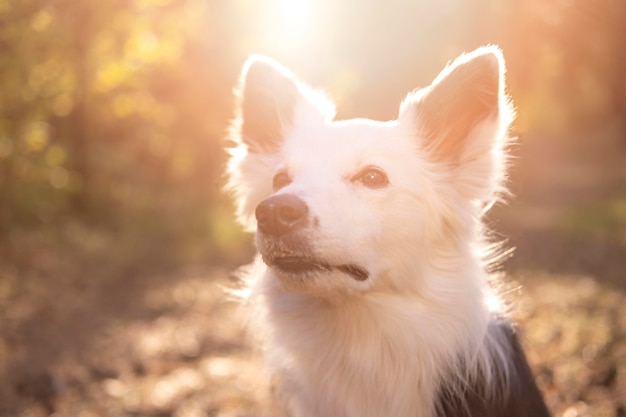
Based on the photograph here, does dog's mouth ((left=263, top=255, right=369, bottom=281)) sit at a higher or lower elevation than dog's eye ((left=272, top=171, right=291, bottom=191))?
lower

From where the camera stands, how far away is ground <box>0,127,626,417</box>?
6730 millimetres

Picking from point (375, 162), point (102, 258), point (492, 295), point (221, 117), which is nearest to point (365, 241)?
point (375, 162)

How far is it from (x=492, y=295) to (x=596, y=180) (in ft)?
78.6

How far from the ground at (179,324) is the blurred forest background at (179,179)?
0.04 meters

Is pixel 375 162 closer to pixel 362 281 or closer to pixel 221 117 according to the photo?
pixel 362 281

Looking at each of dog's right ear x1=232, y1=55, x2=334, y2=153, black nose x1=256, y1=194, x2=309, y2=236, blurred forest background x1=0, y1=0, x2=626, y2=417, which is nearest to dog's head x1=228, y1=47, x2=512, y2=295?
black nose x1=256, y1=194, x2=309, y2=236

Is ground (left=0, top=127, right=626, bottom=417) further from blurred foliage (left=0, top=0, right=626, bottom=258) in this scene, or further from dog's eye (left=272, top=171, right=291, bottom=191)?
blurred foliage (left=0, top=0, right=626, bottom=258)

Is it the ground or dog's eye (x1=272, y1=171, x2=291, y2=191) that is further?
the ground

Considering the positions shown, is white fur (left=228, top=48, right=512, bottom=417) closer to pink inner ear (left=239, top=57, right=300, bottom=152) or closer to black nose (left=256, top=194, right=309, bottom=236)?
black nose (left=256, top=194, right=309, bottom=236)

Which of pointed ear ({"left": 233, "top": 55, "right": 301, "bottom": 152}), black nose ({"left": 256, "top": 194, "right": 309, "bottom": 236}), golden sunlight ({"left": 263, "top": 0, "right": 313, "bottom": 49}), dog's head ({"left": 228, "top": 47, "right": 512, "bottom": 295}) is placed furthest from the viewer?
golden sunlight ({"left": 263, "top": 0, "right": 313, "bottom": 49})

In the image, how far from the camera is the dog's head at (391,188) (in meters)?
3.96

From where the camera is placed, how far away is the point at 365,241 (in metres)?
4.11

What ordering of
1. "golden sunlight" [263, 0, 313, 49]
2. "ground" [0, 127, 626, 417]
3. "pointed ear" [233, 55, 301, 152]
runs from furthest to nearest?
1. "golden sunlight" [263, 0, 313, 49]
2. "ground" [0, 127, 626, 417]
3. "pointed ear" [233, 55, 301, 152]

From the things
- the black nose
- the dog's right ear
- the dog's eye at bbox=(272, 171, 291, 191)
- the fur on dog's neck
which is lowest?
the fur on dog's neck
